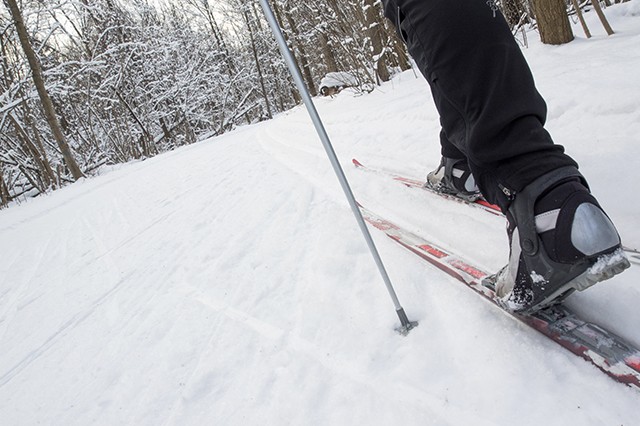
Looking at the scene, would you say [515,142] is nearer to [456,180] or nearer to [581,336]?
[581,336]

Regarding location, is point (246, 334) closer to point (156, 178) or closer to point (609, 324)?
point (609, 324)

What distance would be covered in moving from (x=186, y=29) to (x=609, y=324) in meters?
19.4

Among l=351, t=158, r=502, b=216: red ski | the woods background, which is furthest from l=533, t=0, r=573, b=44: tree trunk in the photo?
l=351, t=158, r=502, b=216: red ski

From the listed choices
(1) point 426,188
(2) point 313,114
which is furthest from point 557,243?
(1) point 426,188

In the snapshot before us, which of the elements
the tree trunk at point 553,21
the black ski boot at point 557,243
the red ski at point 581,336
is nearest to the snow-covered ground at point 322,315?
the red ski at point 581,336

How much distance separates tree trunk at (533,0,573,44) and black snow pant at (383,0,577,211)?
272cm

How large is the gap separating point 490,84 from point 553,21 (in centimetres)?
286

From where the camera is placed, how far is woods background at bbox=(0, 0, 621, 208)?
5.64 m

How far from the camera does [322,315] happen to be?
1.13 meters

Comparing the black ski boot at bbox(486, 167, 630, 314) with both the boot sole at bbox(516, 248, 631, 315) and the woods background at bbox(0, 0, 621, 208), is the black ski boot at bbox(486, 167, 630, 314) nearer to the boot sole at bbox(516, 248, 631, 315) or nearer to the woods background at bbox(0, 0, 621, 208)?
the boot sole at bbox(516, 248, 631, 315)

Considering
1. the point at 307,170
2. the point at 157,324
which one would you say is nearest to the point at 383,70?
the point at 307,170

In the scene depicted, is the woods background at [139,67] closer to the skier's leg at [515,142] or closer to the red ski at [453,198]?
the red ski at [453,198]

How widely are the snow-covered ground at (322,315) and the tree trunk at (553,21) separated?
0.26 meters

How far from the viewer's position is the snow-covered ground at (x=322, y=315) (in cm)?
75
